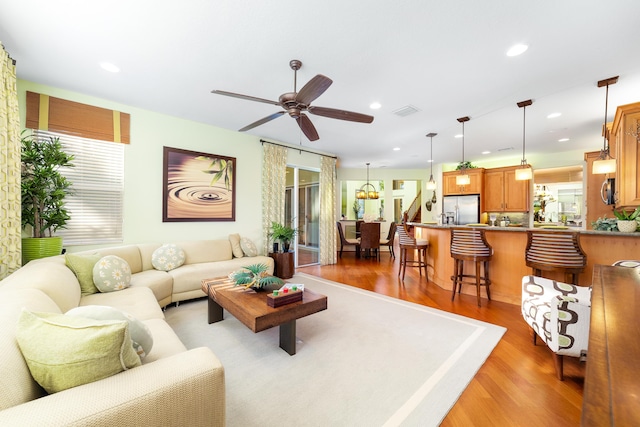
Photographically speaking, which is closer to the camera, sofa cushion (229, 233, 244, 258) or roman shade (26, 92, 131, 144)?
roman shade (26, 92, 131, 144)

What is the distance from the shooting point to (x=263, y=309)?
2082 mm

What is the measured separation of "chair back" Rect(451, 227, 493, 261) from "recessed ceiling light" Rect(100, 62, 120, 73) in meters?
4.62

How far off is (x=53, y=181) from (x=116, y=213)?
2.61 feet

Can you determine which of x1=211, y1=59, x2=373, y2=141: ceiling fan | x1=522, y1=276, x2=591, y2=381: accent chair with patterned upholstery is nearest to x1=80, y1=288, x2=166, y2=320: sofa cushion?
x1=211, y1=59, x2=373, y2=141: ceiling fan

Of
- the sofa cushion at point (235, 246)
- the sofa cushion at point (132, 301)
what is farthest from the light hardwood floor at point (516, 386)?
the sofa cushion at point (235, 246)

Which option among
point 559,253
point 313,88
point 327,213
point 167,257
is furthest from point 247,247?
point 559,253

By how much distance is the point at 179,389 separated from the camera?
0.97m

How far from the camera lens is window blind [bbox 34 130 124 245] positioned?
129 inches

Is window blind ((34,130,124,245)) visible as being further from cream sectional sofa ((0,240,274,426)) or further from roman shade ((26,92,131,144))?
cream sectional sofa ((0,240,274,426))

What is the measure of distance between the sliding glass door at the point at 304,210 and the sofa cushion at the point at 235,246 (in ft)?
4.96

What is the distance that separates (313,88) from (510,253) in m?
3.41

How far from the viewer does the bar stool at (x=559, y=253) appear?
2729 millimetres

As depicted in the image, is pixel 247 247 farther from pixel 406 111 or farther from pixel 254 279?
pixel 406 111

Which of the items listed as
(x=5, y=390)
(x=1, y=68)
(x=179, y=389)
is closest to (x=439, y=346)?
(x=179, y=389)
